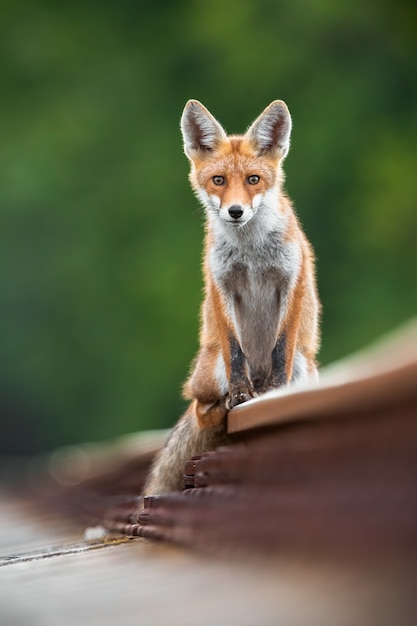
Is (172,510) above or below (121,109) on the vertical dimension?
below

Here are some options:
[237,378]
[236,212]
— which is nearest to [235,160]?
[236,212]

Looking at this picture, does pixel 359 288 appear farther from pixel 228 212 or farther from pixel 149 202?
pixel 228 212

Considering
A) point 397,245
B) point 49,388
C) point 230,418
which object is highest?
point 397,245

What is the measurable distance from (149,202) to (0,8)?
7336 mm

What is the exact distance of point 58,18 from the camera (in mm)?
26031

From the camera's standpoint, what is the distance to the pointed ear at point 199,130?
4301mm

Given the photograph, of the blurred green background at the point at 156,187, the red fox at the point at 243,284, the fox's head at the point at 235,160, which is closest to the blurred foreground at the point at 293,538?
the red fox at the point at 243,284

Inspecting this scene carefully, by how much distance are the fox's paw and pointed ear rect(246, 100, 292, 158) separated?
105 centimetres

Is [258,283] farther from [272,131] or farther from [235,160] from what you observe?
[272,131]

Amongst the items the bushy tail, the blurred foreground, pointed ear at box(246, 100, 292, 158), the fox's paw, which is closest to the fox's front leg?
the fox's paw

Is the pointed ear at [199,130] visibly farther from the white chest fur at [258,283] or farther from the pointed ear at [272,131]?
the white chest fur at [258,283]

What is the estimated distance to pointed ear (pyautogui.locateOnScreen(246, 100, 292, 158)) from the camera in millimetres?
4281

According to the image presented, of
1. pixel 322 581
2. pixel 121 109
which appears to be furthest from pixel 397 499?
pixel 121 109

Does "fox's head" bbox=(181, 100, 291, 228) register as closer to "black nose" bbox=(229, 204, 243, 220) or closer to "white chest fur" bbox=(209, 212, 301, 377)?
"black nose" bbox=(229, 204, 243, 220)
